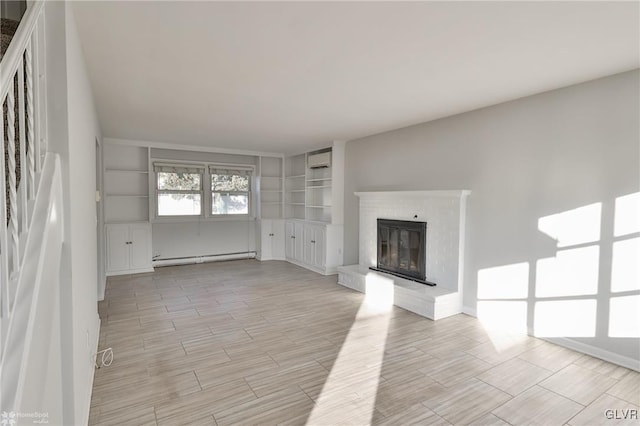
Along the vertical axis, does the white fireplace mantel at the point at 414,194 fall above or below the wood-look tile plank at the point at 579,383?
above

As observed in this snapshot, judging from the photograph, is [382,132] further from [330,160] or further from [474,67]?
[474,67]

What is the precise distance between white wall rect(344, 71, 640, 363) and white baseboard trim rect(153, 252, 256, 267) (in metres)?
4.50

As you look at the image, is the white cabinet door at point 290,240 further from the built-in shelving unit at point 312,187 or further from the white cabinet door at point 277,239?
the built-in shelving unit at point 312,187

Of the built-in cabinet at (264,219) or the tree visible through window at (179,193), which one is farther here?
the tree visible through window at (179,193)

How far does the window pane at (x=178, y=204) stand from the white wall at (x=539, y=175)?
4.63m

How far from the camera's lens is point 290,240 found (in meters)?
7.44

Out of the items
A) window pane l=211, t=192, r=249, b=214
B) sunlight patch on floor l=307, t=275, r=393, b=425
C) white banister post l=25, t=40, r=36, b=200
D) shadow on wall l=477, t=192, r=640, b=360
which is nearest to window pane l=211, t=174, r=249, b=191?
window pane l=211, t=192, r=249, b=214

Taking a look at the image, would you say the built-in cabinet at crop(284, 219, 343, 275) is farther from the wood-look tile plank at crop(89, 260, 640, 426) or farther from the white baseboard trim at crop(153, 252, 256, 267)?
the wood-look tile plank at crop(89, 260, 640, 426)

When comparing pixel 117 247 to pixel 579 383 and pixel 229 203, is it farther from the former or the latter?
pixel 579 383

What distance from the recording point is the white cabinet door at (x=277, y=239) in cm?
767

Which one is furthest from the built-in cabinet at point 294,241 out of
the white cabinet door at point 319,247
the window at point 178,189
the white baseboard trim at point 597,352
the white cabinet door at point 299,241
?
the white baseboard trim at point 597,352

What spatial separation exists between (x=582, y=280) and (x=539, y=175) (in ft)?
3.49

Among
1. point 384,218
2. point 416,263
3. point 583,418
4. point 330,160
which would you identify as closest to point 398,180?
point 384,218

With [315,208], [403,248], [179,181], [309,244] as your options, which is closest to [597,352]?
[403,248]
